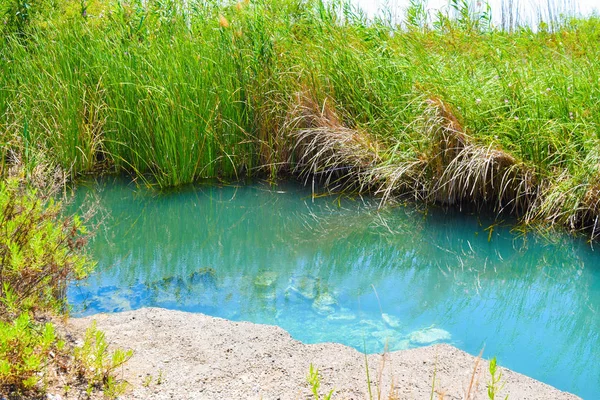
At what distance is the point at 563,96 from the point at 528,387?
315 centimetres

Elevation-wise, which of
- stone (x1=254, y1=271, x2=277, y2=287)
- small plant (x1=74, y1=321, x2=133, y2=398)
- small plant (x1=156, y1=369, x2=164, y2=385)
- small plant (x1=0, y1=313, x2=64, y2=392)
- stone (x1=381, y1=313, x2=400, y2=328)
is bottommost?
stone (x1=254, y1=271, x2=277, y2=287)

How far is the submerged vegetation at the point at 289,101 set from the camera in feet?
17.6

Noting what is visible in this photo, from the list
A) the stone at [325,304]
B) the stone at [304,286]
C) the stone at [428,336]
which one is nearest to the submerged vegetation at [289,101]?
the stone at [304,286]

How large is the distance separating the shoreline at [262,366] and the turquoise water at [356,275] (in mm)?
231

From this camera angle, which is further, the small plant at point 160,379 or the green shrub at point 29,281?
the small plant at point 160,379

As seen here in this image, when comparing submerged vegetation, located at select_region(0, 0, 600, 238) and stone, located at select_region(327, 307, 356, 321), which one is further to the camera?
submerged vegetation, located at select_region(0, 0, 600, 238)

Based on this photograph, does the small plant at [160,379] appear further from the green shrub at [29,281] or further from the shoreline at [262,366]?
the green shrub at [29,281]

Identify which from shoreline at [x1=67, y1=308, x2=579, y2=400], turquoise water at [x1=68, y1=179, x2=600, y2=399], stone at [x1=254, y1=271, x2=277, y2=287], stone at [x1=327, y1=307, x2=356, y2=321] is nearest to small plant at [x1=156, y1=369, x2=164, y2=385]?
shoreline at [x1=67, y1=308, x2=579, y2=400]

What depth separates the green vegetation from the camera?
8.10ft

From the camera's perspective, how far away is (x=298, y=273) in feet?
14.4

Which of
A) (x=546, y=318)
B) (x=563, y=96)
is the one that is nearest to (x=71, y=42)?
(x=563, y=96)

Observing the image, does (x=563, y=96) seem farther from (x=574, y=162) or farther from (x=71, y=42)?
(x=71, y=42)

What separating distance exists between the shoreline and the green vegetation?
14 centimetres

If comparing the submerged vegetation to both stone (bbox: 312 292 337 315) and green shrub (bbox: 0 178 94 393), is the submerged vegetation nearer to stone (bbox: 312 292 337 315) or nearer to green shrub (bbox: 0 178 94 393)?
stone (bbox: 312 292 337 315)
